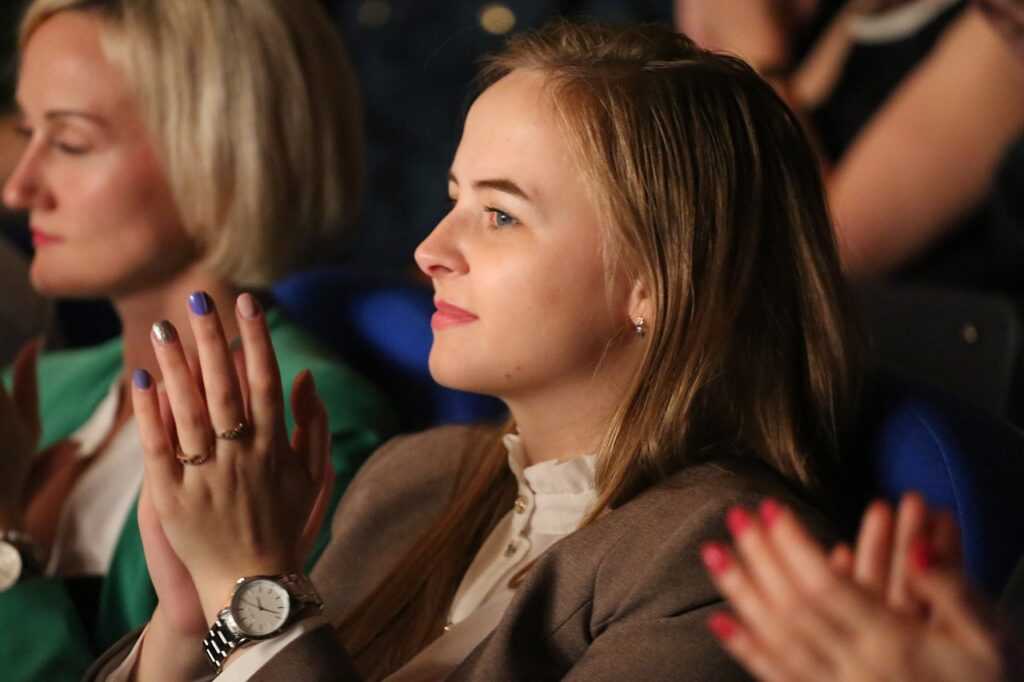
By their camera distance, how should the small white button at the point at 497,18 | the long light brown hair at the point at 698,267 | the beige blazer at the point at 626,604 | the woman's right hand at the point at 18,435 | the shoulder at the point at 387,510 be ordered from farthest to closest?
the small white button at the point at 497,18
the woman's right hand at the point at 18,435
the shoulder at the point at 387,510
the long light brown hair at the point at 698,267
the beige blazer at the point at 626,604

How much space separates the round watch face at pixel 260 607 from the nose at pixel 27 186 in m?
0.61

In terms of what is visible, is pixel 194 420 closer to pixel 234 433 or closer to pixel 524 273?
pixel 234 433

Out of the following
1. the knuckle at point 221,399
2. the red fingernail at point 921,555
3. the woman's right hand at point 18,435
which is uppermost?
the red fingernail at point 921,555

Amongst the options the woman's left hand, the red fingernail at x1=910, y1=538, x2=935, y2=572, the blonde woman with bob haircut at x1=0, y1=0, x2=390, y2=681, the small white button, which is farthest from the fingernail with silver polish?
the small white button

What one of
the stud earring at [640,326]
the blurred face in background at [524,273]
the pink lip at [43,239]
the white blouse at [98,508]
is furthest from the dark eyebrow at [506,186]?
the pink lip at [43,239]

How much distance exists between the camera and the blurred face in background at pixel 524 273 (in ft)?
2.87

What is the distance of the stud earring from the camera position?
0.89m

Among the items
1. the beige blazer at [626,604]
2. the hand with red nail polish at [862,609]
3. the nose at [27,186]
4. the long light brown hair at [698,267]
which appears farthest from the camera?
the nose at [27,186]

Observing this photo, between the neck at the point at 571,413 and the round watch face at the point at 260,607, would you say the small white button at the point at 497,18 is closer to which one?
the neck at the point at 571,413

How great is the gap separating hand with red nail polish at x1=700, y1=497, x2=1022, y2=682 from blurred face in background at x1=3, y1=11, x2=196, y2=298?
2.83 feet

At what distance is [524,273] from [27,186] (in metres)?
0.62

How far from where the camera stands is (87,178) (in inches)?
50.8

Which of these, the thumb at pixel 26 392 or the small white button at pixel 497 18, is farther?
the small white button at pixel 497 18

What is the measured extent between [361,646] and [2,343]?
885mm
